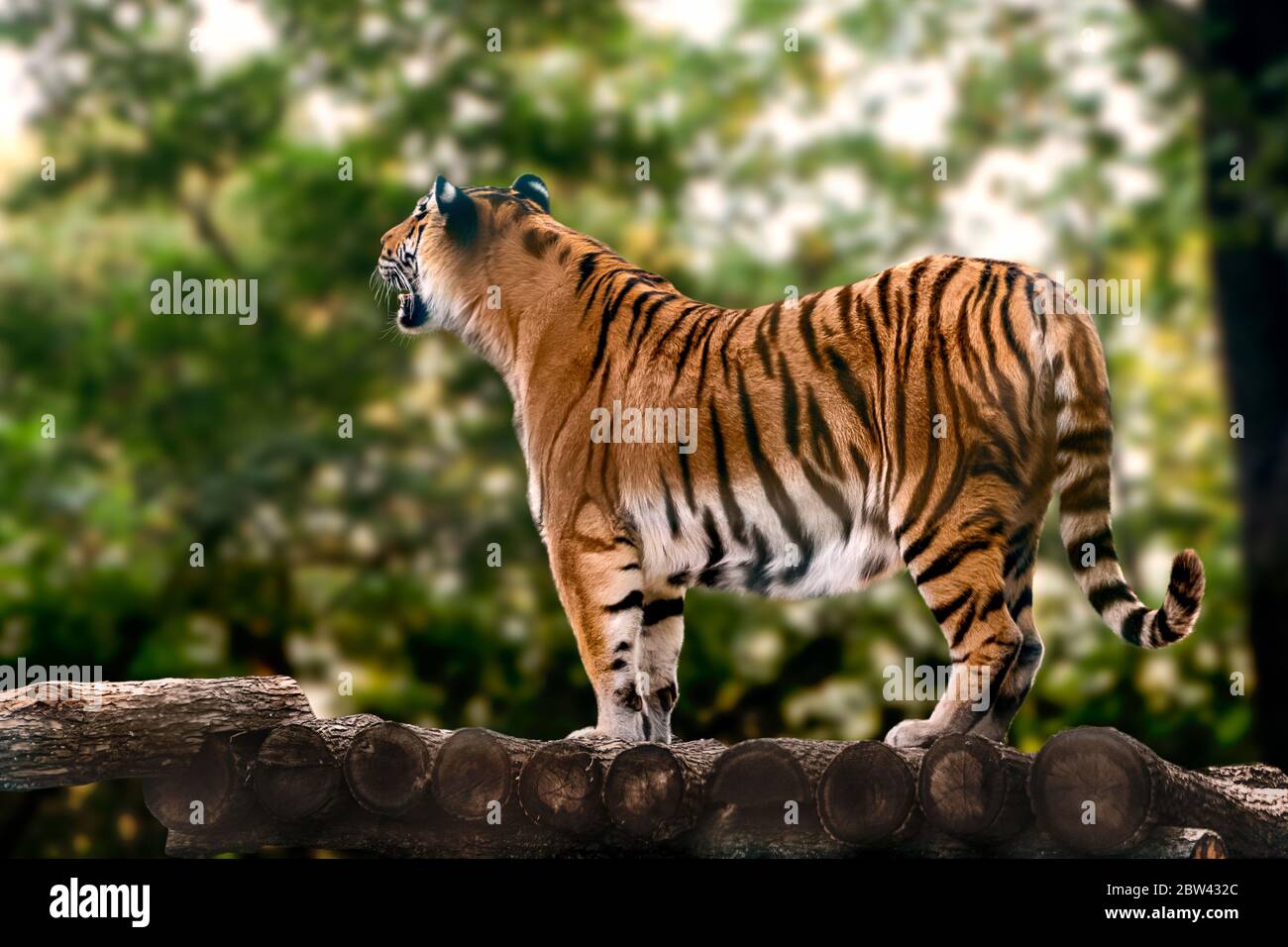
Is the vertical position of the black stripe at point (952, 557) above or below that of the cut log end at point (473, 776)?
above

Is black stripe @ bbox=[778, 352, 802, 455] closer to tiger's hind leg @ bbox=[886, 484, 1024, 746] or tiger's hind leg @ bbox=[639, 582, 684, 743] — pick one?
tiger's hind leg @ bbox=[886, 484, 1024, 746]

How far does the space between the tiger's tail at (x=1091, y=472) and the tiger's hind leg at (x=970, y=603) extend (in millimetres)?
378

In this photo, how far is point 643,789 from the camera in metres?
4.88

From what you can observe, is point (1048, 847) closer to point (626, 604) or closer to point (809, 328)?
point (626, 604)

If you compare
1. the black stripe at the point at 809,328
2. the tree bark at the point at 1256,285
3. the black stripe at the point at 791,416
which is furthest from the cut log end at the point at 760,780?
the tree bark at the point at 1256,285

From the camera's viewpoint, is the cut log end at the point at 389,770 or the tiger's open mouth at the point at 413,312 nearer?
the cut log end at the point at 389,770

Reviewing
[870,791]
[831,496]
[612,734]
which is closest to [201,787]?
[612,734]

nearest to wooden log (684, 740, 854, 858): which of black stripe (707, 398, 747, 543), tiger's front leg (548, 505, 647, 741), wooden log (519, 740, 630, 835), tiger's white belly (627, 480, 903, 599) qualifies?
wooden log (519, 740, 630, 835)

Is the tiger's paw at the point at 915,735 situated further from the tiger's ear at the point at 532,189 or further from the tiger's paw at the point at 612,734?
the tiger's ear at the point at 532,189

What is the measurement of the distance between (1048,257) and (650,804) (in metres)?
6.70

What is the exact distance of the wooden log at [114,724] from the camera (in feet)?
16.8

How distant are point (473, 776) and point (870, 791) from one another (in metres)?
1.32
